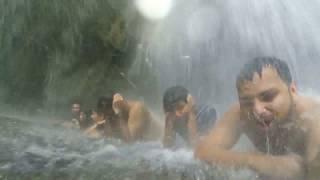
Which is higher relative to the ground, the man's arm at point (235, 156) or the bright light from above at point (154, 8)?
the bright light from above at point (154, 8)

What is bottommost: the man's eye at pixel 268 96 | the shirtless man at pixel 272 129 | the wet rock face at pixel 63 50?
the shirtless man at pixel 272 129

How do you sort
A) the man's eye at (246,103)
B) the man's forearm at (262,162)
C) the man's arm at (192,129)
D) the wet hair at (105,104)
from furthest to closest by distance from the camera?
the wet hair at (105,104) → the man's arm at (192,129) → the man's eye at (246,103) → the man's forearm at (262,162)

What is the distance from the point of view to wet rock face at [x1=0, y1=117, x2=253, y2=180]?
3.47 metres

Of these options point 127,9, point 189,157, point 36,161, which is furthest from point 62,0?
point 189,157

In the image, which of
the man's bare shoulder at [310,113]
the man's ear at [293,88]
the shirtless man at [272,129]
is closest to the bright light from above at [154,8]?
the shirtless man at [272,129]

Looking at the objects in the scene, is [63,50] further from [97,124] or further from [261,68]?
[261,68]

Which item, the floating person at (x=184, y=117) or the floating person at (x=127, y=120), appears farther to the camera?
the floating person at (x=127, y=120)

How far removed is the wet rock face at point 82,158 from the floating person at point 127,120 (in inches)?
2.3

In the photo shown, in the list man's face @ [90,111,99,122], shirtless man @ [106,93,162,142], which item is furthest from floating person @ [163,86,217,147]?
man's face @ [90,111,99,122]

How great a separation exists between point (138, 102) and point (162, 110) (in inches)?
6.9

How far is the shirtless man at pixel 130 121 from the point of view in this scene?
12.0 feet

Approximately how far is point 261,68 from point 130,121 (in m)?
0.92

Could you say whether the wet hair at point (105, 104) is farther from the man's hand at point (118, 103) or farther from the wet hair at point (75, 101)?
the wet hair at point (75, 101)

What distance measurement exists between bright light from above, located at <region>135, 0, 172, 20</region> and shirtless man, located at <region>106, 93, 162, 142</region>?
1.88 ft
